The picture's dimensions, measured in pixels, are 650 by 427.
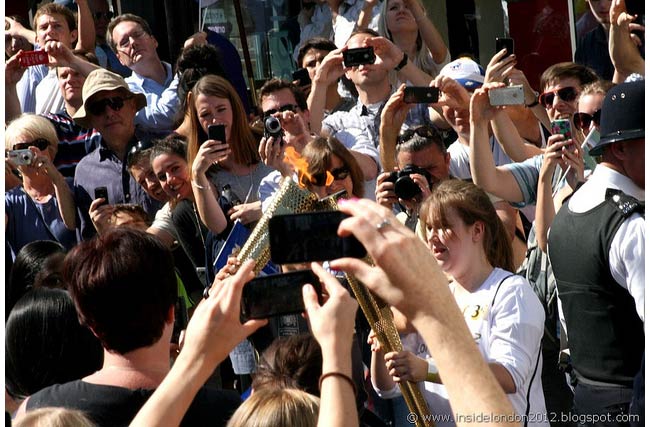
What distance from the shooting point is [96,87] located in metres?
6.59

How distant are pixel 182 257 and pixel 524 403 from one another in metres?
2.54

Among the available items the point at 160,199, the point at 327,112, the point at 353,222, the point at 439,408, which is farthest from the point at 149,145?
the point at 353,222

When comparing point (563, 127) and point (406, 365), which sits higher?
point (563, 127)

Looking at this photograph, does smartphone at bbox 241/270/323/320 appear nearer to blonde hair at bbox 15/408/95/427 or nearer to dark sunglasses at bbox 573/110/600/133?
blonde hair at bbox 15/408/95/427

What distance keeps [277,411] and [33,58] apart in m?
5.11

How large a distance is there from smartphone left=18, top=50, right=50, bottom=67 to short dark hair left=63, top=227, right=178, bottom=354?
440 centimetres

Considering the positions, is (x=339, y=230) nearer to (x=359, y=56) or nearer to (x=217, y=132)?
(x=217, y=132)

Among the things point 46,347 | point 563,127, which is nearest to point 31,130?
point 563,127

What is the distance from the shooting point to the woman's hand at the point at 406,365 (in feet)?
11.8

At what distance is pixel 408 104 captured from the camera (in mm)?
5879

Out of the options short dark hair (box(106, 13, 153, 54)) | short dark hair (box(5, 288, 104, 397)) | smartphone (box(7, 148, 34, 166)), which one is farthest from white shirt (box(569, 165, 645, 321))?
short dark hair (box(106, 13, 153, 54))

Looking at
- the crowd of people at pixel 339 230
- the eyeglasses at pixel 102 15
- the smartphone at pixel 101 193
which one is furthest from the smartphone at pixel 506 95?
the eyeglasses at pixel 102 15

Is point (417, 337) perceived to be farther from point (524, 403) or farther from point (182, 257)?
point (182, 257)

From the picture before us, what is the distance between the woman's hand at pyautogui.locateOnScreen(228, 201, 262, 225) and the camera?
5.19 m
